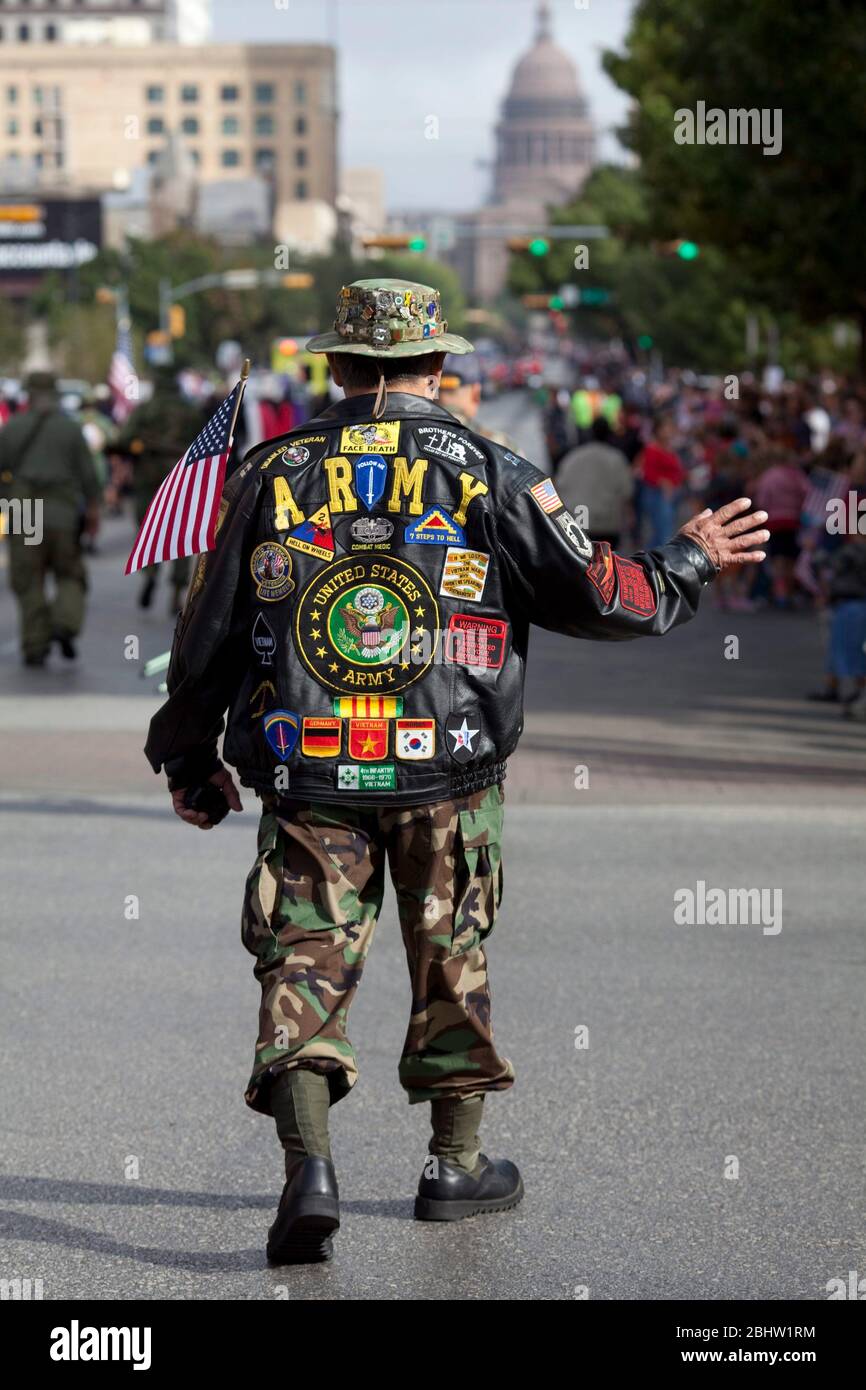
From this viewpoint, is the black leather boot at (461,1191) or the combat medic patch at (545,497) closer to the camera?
the combat medic patch at (545,497)

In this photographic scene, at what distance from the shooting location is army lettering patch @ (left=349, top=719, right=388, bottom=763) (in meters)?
4.45

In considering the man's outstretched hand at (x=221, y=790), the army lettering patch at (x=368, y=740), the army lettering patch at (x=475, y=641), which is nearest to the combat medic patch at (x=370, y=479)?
the army lettering patch at (x=475, y=641)

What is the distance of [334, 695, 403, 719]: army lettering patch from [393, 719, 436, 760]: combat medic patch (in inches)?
1.1

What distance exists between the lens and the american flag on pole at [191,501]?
195 inches

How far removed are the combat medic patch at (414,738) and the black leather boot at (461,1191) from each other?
0.95m

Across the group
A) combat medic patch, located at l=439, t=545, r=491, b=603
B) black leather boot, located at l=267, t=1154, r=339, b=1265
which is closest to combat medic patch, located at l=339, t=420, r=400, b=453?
combat medic patch, located at l=439, t=545, r=491, b=603

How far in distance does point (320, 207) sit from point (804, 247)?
508 feet

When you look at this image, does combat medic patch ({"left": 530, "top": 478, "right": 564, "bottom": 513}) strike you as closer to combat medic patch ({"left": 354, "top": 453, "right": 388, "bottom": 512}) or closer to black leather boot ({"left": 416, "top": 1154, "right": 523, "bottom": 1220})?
combat medic patch ({"left": 354, "top": 453, "right": 388, "bottom": 512})

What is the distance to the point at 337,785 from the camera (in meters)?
4.45

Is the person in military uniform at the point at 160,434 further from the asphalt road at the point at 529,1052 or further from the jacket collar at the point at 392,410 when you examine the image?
the jacket collar at the point at 392,410

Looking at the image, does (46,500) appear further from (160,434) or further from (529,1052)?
(529,1052)
